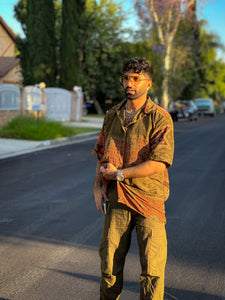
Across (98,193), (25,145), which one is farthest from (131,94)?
(25,145)

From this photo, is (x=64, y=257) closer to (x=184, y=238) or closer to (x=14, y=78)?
(x=184, y=238)

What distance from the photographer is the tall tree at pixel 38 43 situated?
25281 millimetres

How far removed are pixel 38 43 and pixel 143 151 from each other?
24.3 metres

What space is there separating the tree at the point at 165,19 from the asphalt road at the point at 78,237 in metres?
31.8

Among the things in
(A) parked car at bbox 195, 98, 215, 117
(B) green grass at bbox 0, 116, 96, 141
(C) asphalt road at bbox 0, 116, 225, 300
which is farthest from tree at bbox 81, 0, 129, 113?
(C) asphalt road at bbox 0, 116, 225, 300

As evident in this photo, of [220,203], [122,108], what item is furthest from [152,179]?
[220,203]

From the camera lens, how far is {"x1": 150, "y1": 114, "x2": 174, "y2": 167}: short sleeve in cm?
296

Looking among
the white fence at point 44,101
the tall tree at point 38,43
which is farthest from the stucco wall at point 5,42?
the white fence at point 44,101

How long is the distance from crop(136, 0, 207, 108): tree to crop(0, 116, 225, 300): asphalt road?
31800 millimetres

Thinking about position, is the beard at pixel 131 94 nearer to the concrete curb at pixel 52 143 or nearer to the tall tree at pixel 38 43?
the concrete curb at pixel 52 143

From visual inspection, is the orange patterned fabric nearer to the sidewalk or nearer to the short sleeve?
the short sleeve

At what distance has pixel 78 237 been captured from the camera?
5.51 metres

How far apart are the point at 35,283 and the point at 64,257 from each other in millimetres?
734

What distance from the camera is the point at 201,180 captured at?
9562 millimetres
